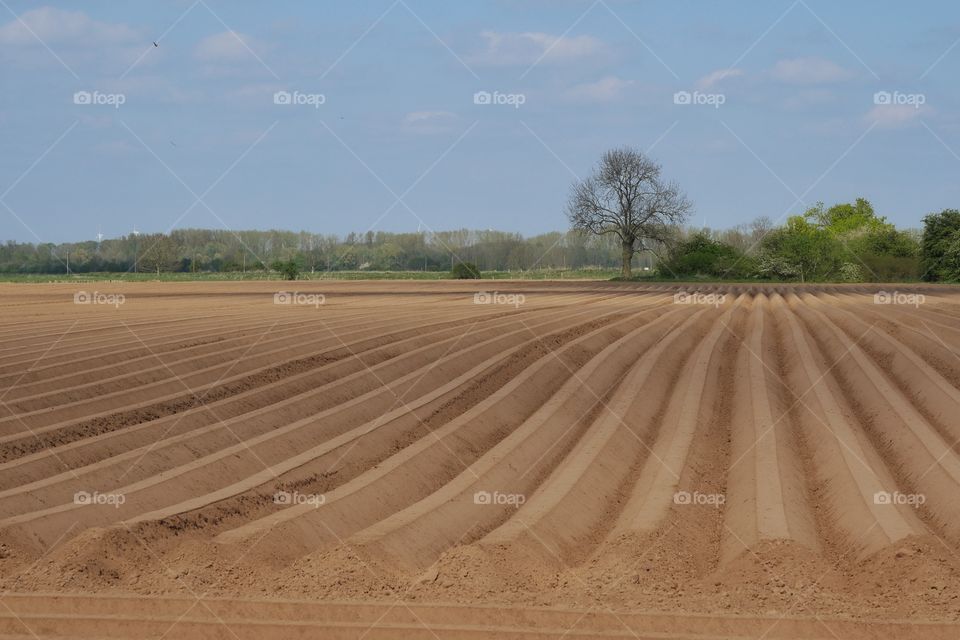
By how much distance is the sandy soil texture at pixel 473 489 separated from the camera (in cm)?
561

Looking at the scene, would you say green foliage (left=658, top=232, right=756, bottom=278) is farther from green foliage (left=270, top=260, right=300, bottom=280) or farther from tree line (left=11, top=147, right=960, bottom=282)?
green foliage (left=270, top=260, right=300, bottom=280)

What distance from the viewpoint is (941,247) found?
56.0 meters

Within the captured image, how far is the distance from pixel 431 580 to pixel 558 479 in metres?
2.72

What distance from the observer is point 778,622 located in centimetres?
537

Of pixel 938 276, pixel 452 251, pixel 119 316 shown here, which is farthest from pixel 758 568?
pixel 452 251

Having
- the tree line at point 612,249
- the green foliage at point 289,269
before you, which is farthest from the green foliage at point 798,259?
the green foliage at point 289,269

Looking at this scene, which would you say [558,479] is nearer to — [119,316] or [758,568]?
[758,568]

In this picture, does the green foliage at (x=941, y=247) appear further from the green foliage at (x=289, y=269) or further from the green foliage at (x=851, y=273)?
the green foliage at (x=289, y=269)

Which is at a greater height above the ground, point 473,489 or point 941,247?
point 941,247

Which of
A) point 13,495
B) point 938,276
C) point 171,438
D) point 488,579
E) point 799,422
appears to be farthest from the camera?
point 938,276

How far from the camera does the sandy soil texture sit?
5.61m

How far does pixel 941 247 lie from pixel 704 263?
13226 mm

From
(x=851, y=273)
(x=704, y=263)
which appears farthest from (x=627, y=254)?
(x=851, y=273)

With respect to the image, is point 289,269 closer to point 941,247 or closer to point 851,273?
point 851,273
